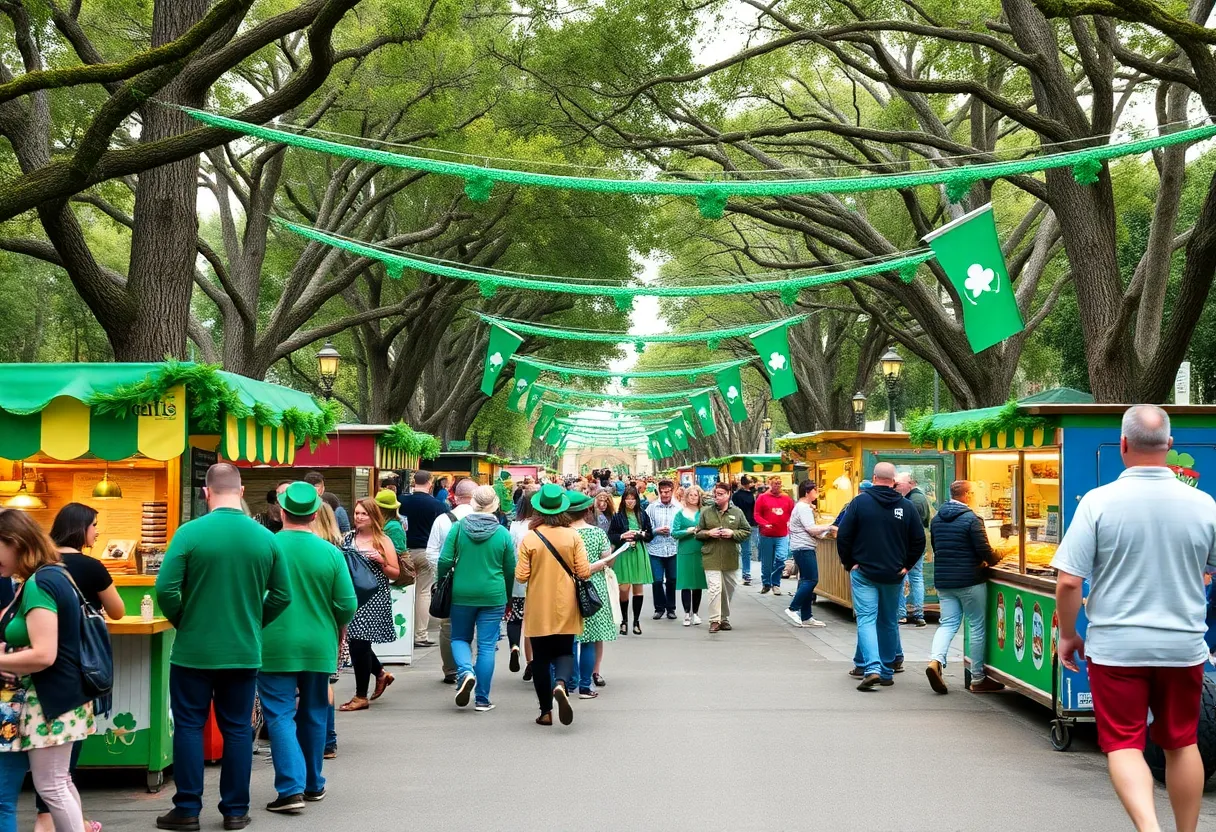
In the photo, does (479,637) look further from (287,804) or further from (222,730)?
(222,730)

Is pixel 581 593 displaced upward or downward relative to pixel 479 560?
downward

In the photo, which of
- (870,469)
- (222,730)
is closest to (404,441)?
(870,469)

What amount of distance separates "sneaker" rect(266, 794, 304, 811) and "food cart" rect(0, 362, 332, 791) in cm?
108

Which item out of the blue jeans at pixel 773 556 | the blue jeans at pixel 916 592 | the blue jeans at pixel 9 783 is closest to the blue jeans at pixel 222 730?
the blue jeans at pixel 9 783

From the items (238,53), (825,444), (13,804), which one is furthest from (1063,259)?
(13,804)

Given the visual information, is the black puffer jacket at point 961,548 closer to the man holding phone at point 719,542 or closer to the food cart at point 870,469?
the man holding phone at point 719,542

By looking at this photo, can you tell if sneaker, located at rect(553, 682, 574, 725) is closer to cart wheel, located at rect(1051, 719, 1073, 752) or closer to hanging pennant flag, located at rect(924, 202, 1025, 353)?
cart wheel, located at rect(1051, 719, 1073, 752)

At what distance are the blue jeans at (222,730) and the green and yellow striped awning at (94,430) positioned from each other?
7.35 feet

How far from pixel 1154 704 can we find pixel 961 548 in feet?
17.7

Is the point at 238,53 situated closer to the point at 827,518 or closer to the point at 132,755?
the point at 132,755

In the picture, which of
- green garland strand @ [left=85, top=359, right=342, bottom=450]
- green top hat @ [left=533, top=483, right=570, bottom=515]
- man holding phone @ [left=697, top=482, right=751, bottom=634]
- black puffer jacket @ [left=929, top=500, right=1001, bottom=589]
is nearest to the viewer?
green garland strand @ [left=85, top=359, right=342, bottom=450]

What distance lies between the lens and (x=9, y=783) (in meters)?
5.41

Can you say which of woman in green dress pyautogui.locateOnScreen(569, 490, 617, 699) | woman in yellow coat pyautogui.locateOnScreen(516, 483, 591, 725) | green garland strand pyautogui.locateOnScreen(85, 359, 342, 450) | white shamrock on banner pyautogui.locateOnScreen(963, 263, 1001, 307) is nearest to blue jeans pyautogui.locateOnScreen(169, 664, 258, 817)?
green garland strand pyautogui.locateOnScreen(85, 359, 342, 450)

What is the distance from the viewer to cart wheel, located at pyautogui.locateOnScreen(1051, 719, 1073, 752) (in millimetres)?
8594
